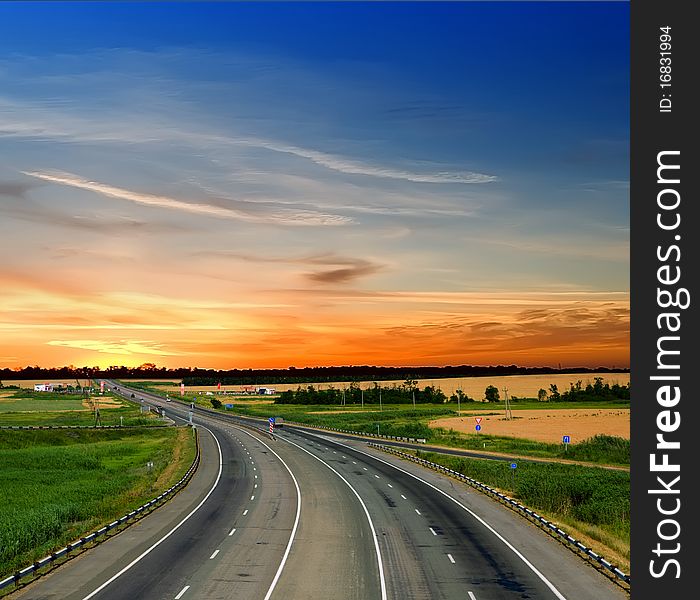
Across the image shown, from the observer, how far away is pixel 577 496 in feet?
192

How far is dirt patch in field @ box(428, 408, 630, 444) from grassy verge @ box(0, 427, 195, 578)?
57.1 meters

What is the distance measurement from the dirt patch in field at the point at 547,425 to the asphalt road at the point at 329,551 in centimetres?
6840

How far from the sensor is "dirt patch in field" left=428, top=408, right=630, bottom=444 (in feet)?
419

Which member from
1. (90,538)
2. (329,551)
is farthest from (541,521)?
(90,538)

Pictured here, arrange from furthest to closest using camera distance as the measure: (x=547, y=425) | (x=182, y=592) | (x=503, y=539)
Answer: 1. (x=547, y=425)
2. (x=503, y=539)
3. (x=182, y=592)

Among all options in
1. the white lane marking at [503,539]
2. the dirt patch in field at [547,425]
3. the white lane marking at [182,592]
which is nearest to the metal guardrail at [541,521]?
the white lane marking at [503,539]

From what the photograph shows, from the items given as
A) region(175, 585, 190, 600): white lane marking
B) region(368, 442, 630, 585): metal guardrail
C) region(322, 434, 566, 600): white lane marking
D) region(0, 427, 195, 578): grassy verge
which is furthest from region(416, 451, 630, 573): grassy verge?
region(0, 427, 195, 578): grassy verge

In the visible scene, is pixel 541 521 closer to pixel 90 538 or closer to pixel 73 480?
pixel 90 538

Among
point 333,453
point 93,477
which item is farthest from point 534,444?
point 93,477

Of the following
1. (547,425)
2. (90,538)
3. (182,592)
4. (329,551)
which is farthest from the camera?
(547,425)

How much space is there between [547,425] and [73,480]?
340ft

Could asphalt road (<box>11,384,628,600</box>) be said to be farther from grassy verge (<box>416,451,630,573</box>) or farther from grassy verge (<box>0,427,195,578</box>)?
grassy verge (<box>0,427,195,578</box>)

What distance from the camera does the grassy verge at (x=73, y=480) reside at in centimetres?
4288

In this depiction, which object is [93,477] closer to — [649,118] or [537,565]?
[537,565]
